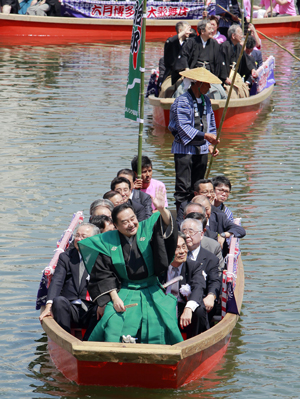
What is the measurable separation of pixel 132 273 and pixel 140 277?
7 centimetres

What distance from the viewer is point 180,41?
12953 mm

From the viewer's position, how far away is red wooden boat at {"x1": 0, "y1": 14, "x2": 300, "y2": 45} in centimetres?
2277

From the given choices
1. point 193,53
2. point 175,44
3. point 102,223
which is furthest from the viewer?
point 175,44

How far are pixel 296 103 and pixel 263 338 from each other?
9931 millimetres

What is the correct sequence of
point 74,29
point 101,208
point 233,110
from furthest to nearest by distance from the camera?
point 74,29 → point 233,110 → point 101,208

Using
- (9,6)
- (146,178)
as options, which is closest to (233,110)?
(146,178)

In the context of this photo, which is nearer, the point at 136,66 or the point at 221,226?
the point at 221,226

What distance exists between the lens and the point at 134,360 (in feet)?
16.5

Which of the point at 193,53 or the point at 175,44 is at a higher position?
the point at 175,44

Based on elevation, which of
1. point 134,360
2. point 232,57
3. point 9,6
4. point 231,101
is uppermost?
point 9,6

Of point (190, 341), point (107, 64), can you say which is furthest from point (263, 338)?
point (107, 64)

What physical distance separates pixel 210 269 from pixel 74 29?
A: 18759mm

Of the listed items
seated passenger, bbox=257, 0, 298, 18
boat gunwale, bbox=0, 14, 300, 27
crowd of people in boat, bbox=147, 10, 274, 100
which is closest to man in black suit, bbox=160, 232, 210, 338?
crowd of people in boat, bbox=147, 10, 274, 100

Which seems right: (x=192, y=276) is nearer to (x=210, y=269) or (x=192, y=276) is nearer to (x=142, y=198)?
(x=210, y=269)
